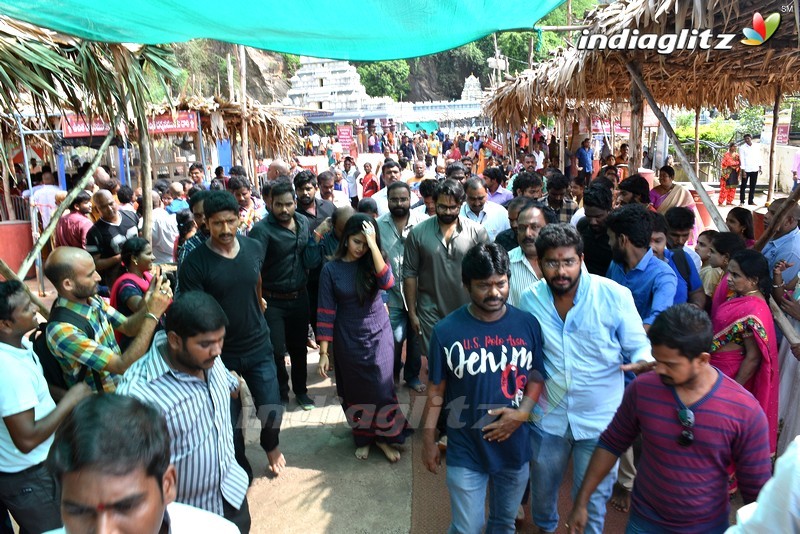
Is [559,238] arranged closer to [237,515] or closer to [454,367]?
[454,367]

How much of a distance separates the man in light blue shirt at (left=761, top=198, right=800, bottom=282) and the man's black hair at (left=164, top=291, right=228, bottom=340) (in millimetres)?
3784

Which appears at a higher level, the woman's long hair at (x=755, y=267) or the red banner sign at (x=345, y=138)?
the red banner sign at (x=345, y=138)

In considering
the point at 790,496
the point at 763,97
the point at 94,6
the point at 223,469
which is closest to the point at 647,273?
the point at 790,496

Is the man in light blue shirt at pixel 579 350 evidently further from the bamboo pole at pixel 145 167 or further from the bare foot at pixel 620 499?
the bamboo pole at pixel 145 167

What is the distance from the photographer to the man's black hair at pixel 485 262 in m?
2.53

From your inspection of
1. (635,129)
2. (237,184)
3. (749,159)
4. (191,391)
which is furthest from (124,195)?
(749,159)

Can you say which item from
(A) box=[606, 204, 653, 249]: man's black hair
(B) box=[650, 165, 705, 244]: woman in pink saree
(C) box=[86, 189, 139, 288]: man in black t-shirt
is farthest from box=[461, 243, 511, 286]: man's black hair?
(B) box=[650, 165, 705, 244]: woman in pink saree

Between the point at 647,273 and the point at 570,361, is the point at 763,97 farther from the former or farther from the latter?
the point at 570,361

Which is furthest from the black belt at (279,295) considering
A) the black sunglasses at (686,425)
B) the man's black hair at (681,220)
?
the black sunglasses at (686,425)

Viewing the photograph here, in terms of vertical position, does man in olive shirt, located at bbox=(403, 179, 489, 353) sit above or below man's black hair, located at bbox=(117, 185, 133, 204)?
below

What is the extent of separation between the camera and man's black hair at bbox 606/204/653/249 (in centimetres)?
329

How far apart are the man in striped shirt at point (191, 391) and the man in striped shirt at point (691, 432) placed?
1.64 metres

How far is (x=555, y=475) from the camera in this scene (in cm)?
288

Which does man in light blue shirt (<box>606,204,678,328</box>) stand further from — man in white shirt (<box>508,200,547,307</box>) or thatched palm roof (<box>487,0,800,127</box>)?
thatched palm roof (<box>487,0,800,127</box>)
